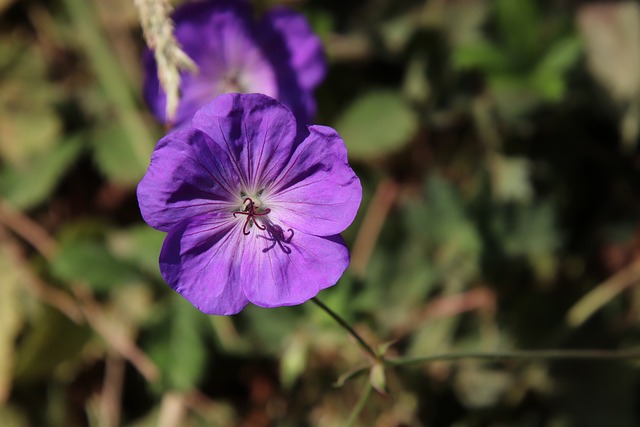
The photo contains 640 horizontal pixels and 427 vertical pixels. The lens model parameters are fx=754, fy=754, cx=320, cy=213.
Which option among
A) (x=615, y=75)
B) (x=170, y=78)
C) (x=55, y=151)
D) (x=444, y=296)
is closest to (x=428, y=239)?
(x=444, y=296)

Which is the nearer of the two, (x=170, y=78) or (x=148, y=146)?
(x=170, y=78)

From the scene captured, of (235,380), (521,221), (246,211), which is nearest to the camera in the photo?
(246,211)

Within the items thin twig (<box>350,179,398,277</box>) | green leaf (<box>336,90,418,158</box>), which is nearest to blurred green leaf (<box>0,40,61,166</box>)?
green leaf (<box>336,90,418,158</box>)

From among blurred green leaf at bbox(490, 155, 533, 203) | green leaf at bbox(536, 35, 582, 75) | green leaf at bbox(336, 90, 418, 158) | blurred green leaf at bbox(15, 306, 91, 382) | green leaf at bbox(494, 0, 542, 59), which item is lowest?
blurred green leaf at bbox(15, 306, 91, 382)

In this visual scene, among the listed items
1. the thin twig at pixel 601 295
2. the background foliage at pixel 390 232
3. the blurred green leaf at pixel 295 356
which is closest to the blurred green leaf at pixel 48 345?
the background foliage at pixel 390 232

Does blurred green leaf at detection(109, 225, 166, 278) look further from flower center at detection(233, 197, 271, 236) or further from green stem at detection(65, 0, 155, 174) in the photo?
flower center at detection(233, 197, 271, 236)

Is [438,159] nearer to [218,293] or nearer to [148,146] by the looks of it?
[148,146]
